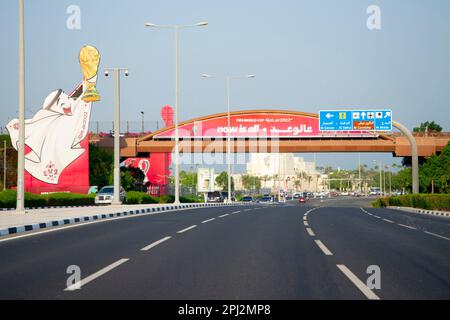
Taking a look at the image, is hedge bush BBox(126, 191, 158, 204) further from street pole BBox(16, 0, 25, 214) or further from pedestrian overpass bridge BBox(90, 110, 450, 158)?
street pole BBox(16, 0, 25, 214)

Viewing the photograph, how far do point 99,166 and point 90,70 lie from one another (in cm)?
1375

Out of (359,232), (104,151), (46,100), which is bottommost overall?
(359,232)

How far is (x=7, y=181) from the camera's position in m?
71.7

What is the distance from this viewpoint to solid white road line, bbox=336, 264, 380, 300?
7.99 metres

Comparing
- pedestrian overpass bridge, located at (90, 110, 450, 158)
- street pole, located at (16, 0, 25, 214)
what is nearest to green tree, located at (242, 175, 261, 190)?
pedestrian overpass bridge, located at (90, 110, 450, 158)

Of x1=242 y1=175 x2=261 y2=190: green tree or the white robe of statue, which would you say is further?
x1=242 y1=175 x2=261 y2=190: green tree

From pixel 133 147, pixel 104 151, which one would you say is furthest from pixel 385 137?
pixel 104 151

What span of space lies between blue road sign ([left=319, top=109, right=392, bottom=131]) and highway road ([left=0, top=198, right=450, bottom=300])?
99.2 feet

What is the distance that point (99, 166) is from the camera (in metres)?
66.9

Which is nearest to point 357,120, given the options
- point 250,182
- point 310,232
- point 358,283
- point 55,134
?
point 55,134

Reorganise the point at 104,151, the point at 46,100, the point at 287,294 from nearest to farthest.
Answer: the point at 287,294 → the point at 46,100 → the point at 104,151

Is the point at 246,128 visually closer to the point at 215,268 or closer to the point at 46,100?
the point at 46,100

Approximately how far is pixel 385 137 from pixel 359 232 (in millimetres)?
44137

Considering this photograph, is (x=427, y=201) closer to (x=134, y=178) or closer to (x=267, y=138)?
(x=267, y=138)
